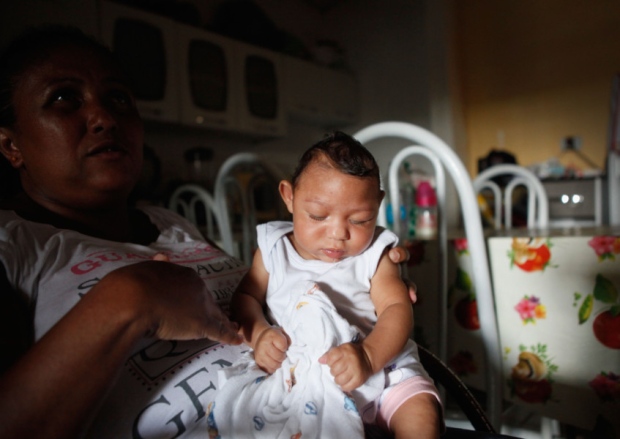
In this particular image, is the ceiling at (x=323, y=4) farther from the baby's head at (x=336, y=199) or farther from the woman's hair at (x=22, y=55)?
the baby's head at (x=336, y=199)

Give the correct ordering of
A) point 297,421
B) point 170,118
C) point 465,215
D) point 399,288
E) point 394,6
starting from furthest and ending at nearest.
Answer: point 394,6
point 170,118
point 465,215
point 399,288
point 297,421

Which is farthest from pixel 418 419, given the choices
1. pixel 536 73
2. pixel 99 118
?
pixel 536 73

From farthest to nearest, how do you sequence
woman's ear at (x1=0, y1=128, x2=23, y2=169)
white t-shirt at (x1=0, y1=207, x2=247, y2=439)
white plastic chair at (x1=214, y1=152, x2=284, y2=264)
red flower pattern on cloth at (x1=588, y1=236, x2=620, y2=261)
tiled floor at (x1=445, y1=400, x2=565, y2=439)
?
tiled floor at (x1=445, y1=400, x2=565, y2=439)
white plastic chair at (x1=214, y1=152, x2=284, y2=264)
red flower pattern on cloth at (x1=588, y1=236, x2=620, y2=261)
woman's ear at (x1=0, y1=128, x2=23, y2=169)
white t-shirt at (x1=0, y1=207, x2=247, y2=439)

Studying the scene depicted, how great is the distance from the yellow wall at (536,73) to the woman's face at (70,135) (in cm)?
370

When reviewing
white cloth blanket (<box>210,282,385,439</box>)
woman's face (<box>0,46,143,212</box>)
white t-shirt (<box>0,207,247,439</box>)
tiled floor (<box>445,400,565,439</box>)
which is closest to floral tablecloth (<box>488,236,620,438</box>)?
tiled floor (<box>445,400,565,439</box>)

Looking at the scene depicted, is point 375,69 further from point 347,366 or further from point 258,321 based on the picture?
point 347,366

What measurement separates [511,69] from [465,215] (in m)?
3.51

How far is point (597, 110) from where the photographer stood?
3.30 m

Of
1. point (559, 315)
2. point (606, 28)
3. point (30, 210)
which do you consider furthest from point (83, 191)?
point (606, 28)

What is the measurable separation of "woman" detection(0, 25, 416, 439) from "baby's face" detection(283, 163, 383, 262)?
10cm

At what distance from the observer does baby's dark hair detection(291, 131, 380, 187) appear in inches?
23.5

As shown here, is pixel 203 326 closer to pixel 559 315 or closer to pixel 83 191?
pixel 83 191

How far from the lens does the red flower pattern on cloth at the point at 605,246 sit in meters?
0.85

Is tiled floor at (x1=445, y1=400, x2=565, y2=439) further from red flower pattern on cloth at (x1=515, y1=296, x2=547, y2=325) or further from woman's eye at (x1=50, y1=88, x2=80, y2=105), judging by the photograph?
woman's eye at (x1=50, y1=88, x2=80, y2=105)
